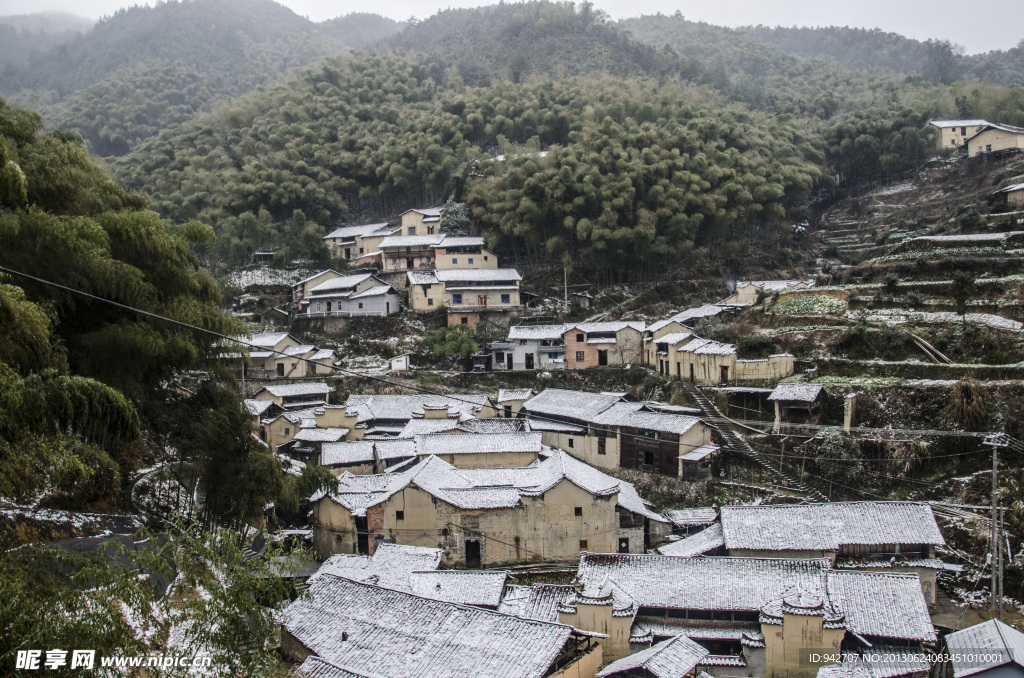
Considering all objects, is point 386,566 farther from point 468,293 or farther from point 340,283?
point 340,283

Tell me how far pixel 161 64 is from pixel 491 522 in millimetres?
69185

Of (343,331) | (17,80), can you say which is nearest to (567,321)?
(343,331)

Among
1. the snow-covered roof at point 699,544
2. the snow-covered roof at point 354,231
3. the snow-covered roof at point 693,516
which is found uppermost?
the snow-covered roof at point 354,231

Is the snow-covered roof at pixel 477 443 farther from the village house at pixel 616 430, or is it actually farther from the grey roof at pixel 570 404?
the grey roof at pixel 570 404

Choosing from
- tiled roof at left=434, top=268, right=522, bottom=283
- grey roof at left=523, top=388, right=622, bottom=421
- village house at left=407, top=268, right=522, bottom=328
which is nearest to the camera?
grey roof at left=523, top=388, right=622, bottom=421

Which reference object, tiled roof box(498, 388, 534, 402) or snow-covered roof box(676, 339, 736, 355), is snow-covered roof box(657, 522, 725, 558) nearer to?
snow-covered roof box(676, 339, 736, 355)

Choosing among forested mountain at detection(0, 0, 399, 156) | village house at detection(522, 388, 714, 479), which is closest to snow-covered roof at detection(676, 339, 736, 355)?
village house at detection(522, 388, 714, 479)

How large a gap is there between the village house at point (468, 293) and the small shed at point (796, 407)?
1443cm

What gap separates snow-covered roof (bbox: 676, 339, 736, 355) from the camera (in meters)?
22.4

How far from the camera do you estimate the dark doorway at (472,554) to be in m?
16.5

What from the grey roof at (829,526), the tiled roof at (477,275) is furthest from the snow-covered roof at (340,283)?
the grey roof at (829,526)

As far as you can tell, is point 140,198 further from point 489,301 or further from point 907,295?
point 907,295

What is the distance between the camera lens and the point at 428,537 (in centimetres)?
1648

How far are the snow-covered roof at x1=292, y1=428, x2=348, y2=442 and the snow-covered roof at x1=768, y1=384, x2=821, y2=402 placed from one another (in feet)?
41.7
